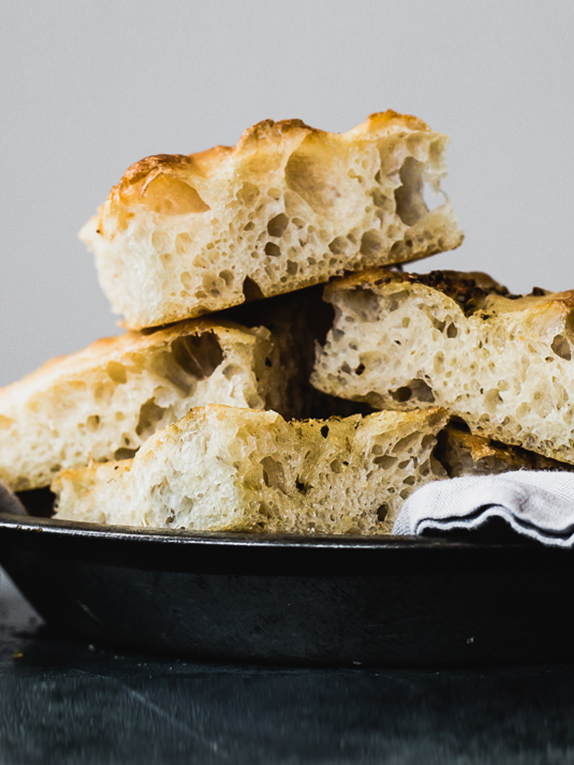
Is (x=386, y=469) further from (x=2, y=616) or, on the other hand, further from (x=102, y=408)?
(x=2, y=616)

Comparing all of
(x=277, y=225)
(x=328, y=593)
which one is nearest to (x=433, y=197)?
(x=277, y=225)

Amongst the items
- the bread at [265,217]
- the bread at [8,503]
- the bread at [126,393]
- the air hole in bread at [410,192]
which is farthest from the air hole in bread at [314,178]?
the bread at [8,503]

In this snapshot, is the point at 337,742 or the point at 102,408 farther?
the point at 102,408

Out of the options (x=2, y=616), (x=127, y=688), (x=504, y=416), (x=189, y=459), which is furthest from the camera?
(x=2, y=616)

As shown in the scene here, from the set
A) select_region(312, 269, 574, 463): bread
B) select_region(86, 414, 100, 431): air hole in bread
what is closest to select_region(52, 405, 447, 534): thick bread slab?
select_region(312, 269, 574, 463): bread

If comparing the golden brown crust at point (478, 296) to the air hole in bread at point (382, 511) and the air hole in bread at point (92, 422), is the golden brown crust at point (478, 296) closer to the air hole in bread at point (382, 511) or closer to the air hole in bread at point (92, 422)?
the air hole in bread at point (382, 511)

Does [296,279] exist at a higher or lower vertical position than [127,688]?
higher

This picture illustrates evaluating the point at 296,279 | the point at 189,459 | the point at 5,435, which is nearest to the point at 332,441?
the point at 189,459

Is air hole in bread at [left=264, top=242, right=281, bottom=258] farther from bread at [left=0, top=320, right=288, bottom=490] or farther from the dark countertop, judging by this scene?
the dark countertop
